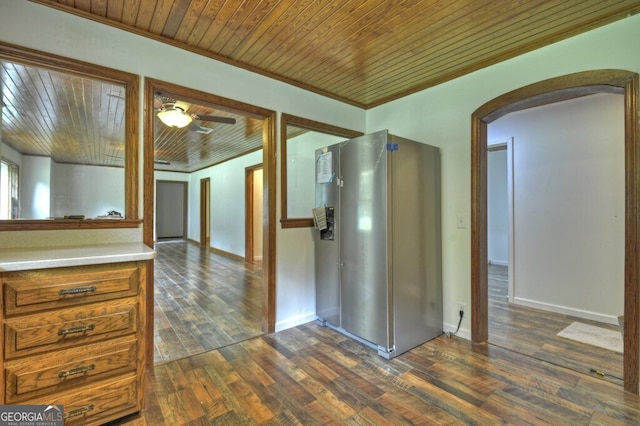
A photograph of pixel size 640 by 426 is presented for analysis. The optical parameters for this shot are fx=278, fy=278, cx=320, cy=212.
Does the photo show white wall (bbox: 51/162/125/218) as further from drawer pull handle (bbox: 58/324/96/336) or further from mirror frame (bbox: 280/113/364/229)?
mirror frame (bbox: 280/113/364/229)

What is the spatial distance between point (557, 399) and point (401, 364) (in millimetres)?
947

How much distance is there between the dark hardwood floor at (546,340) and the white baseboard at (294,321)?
1722 mm

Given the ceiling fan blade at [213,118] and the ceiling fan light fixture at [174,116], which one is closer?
the ceiling fan light fixture at [174,116]

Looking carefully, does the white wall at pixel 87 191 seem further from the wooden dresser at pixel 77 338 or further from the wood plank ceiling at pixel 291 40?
the wooden dresser at pixel 77 338

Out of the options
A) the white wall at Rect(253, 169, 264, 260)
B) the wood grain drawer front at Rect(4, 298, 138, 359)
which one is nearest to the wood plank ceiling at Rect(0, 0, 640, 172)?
the wood grain drawer front at Rect(4, 298, 138, 359)

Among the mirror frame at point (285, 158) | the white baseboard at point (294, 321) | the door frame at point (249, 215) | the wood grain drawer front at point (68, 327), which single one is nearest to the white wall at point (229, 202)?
the door frame at point (249, 215)

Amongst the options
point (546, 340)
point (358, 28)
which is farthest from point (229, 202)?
point (546, 340)

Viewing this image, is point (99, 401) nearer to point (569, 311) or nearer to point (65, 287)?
point (65, 287)

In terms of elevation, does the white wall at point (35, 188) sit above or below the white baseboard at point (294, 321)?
above

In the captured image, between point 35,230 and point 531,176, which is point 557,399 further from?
point 35,230

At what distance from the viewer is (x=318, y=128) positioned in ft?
10.0

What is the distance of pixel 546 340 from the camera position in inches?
99.2

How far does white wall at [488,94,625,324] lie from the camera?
113 inches

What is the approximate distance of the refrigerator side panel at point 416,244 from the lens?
2.30 meters
